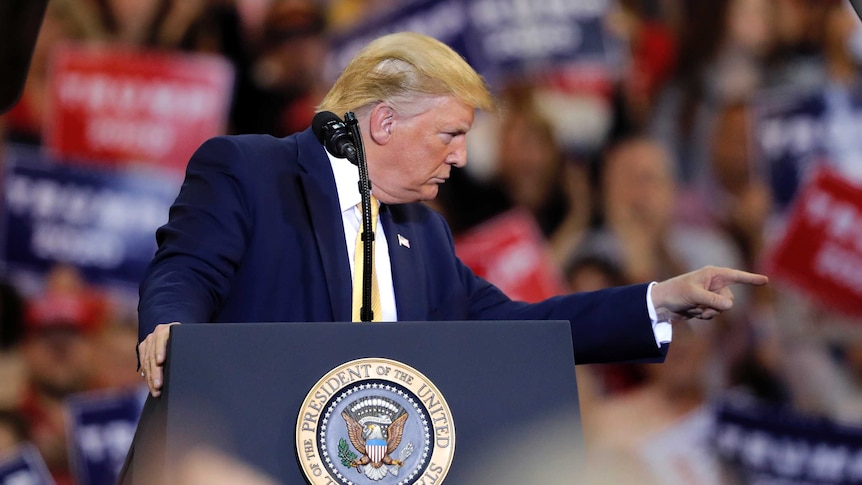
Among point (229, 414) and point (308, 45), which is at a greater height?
point (308, 45)

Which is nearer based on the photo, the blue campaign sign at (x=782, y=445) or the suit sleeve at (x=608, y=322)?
the suit sleeve at (x=608, y=322)

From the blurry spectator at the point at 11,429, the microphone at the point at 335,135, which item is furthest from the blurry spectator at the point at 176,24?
the microphone at the point at 335,135

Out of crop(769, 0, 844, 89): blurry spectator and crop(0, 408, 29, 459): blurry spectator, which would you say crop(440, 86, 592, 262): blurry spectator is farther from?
crop(0, 408, 29, 459): blurry spectator

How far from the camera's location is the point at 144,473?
1494 mm

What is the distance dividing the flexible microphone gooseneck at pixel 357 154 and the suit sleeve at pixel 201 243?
182mm

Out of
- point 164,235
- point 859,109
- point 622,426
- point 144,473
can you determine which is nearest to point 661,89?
point 859,109

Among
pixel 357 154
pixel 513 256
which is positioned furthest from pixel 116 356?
pixel 357 154

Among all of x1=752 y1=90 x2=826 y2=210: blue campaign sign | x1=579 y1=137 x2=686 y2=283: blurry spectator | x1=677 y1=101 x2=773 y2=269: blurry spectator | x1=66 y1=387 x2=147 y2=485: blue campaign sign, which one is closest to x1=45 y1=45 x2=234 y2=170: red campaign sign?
x1=66 y1=387 x2=147 y2=485: blue campaign sign

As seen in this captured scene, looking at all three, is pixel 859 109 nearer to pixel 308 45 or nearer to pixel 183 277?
pixel 308 45

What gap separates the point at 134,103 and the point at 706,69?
92.0 inches

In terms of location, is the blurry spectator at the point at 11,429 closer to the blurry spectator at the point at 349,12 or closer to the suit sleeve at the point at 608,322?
the blurry spectator at the point at 349,12

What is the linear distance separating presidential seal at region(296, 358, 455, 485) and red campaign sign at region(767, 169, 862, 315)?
324 centimetres

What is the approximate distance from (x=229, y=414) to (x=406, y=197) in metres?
0.75

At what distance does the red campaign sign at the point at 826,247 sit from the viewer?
4344 millimetres
